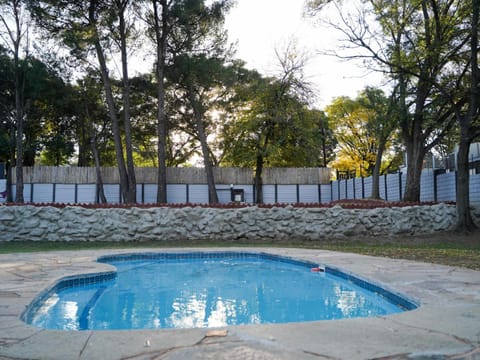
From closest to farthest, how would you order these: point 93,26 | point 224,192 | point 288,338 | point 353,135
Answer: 1. point 288,338
2. point 93,26
3. point 224,192
4. point 353,135

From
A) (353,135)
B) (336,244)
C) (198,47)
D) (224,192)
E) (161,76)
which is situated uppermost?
(198,47)

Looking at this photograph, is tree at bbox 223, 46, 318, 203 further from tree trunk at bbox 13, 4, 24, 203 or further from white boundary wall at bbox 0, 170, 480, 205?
tree trunk at bbox 13, 4, 24, 203

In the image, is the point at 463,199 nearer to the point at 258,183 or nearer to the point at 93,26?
the point at 258,183

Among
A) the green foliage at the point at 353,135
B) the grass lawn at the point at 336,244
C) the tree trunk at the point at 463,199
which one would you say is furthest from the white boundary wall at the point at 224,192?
the green foliage at the point at 353,135

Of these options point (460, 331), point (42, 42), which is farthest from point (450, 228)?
point (42, 42)

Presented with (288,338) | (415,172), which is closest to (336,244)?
(415,172)

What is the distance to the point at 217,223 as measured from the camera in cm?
1372

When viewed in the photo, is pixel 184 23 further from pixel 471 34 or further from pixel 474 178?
pixel 474 178

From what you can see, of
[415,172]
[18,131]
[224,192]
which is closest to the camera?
[415,172]

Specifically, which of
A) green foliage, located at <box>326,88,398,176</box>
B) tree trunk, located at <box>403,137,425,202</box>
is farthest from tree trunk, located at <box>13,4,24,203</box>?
green foliage, located at <box>326,88,398,176</box>

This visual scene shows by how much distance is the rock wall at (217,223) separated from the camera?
13.2 metres

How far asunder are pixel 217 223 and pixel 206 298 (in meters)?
7.55

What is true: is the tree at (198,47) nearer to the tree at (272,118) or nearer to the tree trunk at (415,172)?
the tree at (272,118)

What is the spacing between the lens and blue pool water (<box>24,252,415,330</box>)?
4914mm
